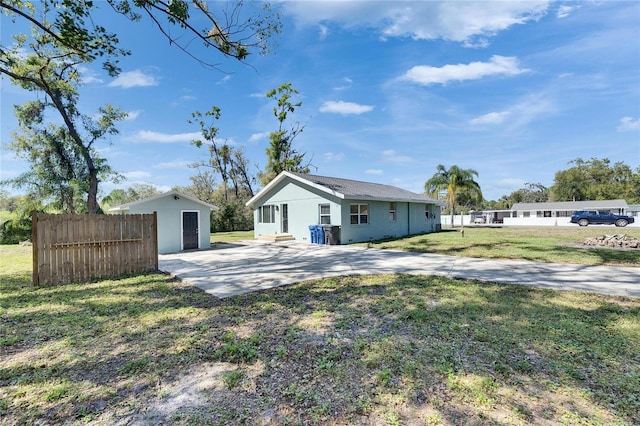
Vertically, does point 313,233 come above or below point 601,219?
above

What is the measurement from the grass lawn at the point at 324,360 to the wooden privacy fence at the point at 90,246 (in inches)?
50.1

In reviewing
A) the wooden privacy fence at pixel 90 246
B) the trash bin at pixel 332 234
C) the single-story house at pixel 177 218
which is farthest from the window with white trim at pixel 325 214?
the wooden privacy fence at pixel 90 246

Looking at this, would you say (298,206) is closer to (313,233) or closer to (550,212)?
(313,233)

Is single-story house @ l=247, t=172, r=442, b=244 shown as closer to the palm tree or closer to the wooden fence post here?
the wooden fence post

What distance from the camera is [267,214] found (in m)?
18.8

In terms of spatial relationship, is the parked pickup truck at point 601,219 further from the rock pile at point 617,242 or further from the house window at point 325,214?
the house window at point 325,214

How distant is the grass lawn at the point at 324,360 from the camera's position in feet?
7.64

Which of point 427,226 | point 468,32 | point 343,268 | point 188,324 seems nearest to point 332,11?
point 468,32

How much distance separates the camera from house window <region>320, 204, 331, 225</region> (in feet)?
50.5

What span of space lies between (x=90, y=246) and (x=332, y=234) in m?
9.74

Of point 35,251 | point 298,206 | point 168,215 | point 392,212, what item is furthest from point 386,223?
point 35,251

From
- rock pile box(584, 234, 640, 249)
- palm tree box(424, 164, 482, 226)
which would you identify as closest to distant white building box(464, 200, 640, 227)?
palm tree box(424, 164, 482, 226)

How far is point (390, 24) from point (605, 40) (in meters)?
6.87

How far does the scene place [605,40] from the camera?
925 centimetres
